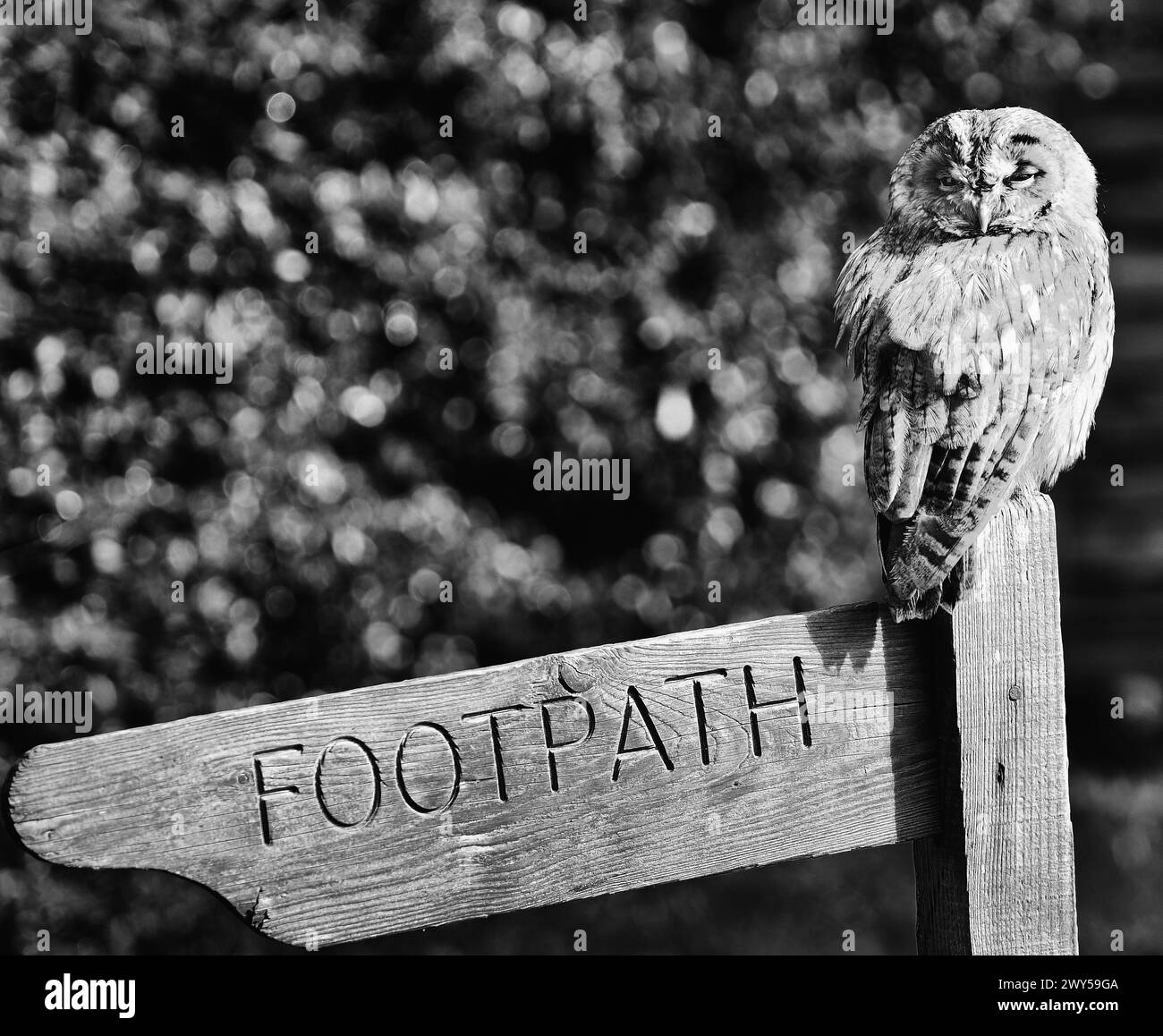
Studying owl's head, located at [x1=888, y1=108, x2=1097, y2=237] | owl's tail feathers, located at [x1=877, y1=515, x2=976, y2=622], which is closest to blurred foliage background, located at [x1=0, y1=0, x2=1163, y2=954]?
owl's head, located at [x1=888, y1=108, x2=1097, y2=237]

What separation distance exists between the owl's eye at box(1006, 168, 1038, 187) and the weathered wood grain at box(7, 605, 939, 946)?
0.98 meters

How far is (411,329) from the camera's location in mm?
3170

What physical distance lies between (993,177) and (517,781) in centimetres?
139

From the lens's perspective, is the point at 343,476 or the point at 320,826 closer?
the point at 320,826

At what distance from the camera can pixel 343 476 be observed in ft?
10.2

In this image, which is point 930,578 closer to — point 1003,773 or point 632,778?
point 1003,773

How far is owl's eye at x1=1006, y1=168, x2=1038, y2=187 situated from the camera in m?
2.01

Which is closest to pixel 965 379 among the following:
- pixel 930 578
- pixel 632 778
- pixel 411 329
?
pixel 930 578

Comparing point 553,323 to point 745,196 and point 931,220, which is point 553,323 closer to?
point 745,196

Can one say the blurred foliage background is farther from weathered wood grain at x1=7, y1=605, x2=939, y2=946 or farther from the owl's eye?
weathered wood grain at x1=7, y1=605, x2=939, y2=946

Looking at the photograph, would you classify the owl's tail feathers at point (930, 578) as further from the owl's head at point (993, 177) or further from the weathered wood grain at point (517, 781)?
the owl's head at point (993, 177)

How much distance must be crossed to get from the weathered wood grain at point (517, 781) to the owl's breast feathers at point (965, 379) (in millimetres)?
171

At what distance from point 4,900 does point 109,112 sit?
2.19 metres

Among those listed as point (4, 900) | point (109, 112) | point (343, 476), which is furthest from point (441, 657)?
point (109, 112)
